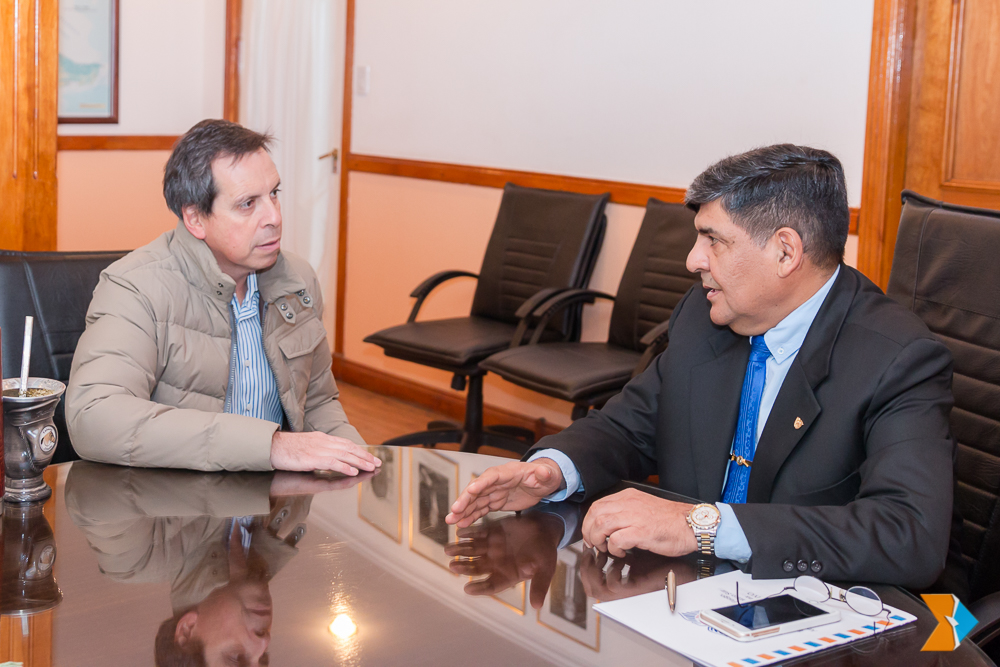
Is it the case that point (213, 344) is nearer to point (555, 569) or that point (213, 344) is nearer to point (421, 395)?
point (555, 569)

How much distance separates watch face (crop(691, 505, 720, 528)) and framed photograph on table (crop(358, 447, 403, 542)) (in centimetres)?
41

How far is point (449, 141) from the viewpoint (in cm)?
462

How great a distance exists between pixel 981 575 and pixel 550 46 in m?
2.95

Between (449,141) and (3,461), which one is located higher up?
(449,141)

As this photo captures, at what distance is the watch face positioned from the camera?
1367mm

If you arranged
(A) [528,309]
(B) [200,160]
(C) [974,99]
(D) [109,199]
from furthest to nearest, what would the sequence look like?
(D) [109,199]
(A) [528,309]
(C) [974,99]
(B) [200,160]

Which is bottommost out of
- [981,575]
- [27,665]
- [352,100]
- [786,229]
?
[981,575]

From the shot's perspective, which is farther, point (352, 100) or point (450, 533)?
point (352, 100)

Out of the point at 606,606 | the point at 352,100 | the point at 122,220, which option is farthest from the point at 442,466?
the point at 122,220

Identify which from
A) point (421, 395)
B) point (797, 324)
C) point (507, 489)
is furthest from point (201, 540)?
point (421, 395)

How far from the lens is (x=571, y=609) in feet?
3.96

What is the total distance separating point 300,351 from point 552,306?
5.27ft

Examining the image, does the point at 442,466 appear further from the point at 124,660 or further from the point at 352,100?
the point at 352,100

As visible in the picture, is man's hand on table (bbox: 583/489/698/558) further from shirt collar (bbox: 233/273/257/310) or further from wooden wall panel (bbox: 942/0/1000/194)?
wooden wall panel (bbox: 942/0/1000/194)
